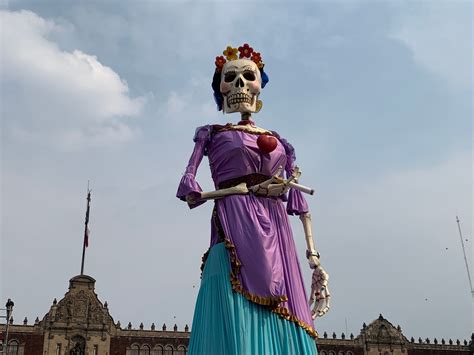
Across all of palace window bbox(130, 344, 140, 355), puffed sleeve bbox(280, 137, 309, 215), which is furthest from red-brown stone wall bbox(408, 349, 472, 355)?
puffed sleeve bbox(280, 137, 309, 215)

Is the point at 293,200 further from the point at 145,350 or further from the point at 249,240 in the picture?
the point at 145,350

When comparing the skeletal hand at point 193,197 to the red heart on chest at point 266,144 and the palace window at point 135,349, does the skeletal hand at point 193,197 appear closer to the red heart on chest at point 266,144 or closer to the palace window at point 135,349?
the red heart on chest at point 266,144

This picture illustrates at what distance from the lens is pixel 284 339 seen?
240 inches

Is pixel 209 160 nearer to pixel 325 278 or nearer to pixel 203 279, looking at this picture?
pixel 203 279

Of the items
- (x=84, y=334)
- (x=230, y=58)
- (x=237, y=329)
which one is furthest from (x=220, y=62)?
(x=84, y=334)

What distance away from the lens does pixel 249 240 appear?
6445 millimetres

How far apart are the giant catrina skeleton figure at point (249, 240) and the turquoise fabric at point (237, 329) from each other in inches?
0.4

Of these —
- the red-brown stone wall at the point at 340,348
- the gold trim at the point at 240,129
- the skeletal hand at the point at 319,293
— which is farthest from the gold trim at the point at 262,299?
the red-brown stone wall at the point at 340,348

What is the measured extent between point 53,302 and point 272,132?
86.0 feet

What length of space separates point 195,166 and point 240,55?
1.82 metres

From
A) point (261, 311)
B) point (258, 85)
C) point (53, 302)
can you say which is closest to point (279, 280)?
point (261, 311)

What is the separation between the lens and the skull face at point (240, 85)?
24.5 feet

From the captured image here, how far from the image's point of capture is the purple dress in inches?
247

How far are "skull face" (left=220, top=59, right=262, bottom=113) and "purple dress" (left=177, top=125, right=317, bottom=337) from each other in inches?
15.9
